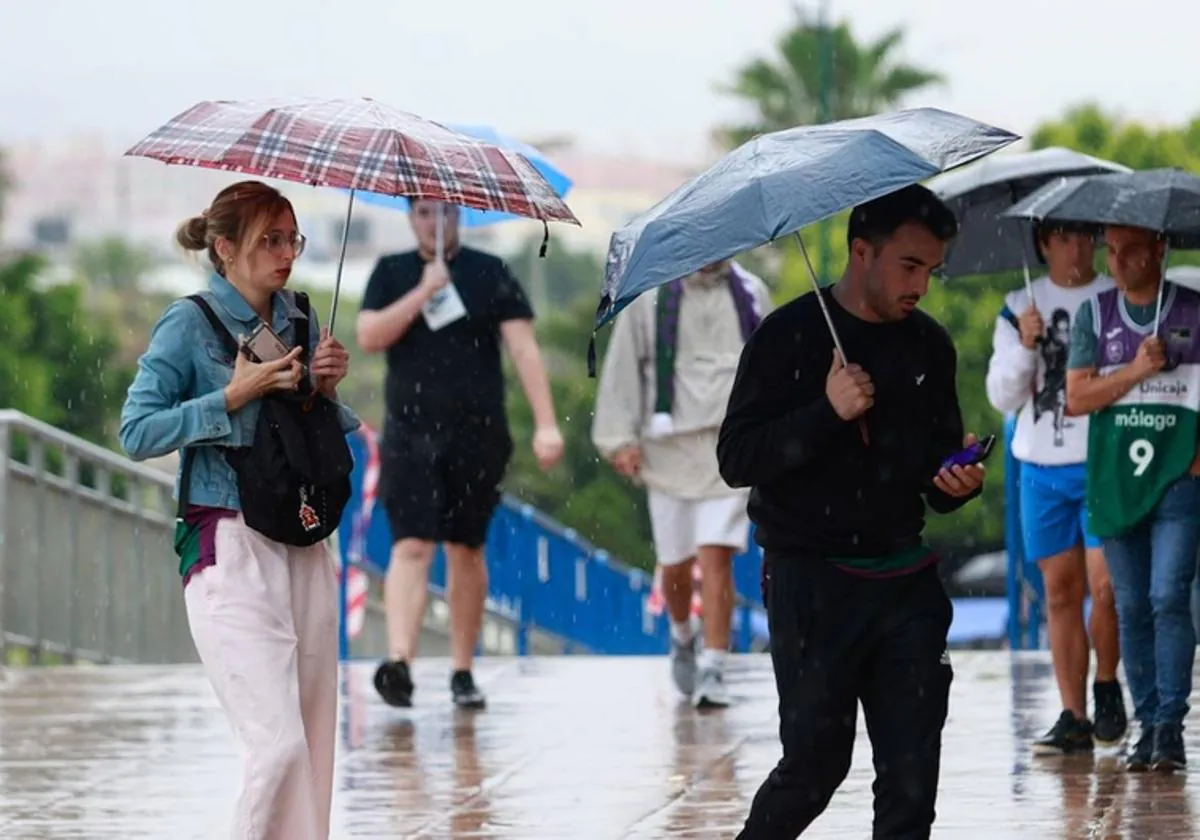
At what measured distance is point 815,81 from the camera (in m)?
80.9

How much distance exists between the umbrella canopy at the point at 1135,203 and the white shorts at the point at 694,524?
2650 millimetres

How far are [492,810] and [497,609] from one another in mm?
11892

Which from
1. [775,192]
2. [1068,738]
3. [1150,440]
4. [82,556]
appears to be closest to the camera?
[775,192]

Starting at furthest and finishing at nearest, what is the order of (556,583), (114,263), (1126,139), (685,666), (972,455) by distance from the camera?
1. (114,263)
2. (1126,139)
3. (556,583)
4. (685,666)
5. (972,455)

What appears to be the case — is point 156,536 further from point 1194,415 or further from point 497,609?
point 1194,415

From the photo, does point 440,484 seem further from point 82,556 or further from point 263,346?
point 263,346

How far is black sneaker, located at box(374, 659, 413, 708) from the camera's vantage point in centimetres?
1096

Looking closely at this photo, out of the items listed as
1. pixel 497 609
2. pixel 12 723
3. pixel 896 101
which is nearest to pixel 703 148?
pixel 896 101

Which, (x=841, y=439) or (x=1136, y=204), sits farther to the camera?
(x=1136, y=204)

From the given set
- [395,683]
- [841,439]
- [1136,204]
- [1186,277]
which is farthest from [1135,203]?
[395,683]

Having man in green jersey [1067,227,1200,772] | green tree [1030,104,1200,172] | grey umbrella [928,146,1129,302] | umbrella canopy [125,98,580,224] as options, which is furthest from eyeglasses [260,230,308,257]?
green tree [1030,104,1200,172]

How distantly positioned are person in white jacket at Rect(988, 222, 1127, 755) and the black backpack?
11.7 ft

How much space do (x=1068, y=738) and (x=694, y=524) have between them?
8.21 feet

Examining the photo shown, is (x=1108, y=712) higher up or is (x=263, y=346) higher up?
(x=263, y=346)
